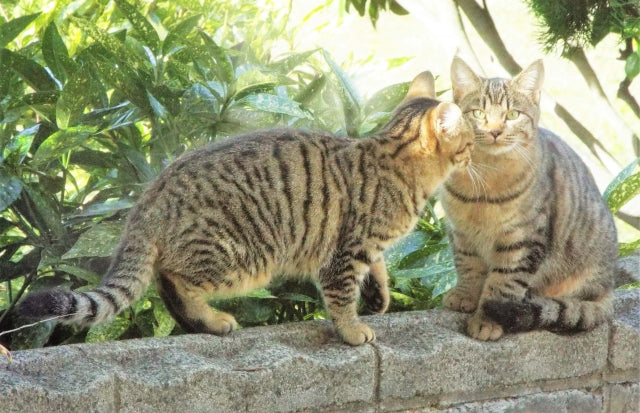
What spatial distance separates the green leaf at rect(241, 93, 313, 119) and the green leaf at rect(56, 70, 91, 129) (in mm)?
559

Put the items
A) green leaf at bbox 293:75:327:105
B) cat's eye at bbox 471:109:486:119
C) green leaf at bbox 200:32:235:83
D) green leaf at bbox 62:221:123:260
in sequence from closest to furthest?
green leaf at bbox 62:221:123:260 < cat's eye at bbox 471:109:486:119 < green leaf at bbox 200:32:235:83 < green leaf at bbox 293:75:327:105

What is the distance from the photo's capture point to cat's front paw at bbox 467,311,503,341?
2.96m

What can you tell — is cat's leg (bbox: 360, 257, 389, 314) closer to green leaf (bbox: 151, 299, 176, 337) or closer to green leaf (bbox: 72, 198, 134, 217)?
green leaf (bbox: 151, 299, 176, 337)

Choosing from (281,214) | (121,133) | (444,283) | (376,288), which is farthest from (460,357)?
(121,133)

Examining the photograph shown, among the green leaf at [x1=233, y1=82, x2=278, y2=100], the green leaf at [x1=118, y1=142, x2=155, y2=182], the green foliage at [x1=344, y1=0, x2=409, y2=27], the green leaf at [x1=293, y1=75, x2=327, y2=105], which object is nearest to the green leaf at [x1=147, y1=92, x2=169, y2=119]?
the green leaf at [x1=118, y1=142, x2=155, y2=182]

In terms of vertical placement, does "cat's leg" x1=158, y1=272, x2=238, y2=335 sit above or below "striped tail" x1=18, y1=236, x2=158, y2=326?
below

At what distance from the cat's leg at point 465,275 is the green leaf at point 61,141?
1390mm

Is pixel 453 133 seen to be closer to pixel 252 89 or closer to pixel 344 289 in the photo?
pixel 344 289

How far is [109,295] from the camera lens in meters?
2.57

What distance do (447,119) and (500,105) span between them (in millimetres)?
258

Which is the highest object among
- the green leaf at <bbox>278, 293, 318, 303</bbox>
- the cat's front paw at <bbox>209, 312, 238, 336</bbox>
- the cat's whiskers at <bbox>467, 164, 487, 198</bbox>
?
the cat's whiskers at <bbox>467, 164, 487, 198</bbox>

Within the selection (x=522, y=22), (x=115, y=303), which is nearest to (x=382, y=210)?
(x=115, y=303)

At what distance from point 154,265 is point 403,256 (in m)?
1.10

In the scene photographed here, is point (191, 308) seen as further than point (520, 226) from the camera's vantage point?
No
